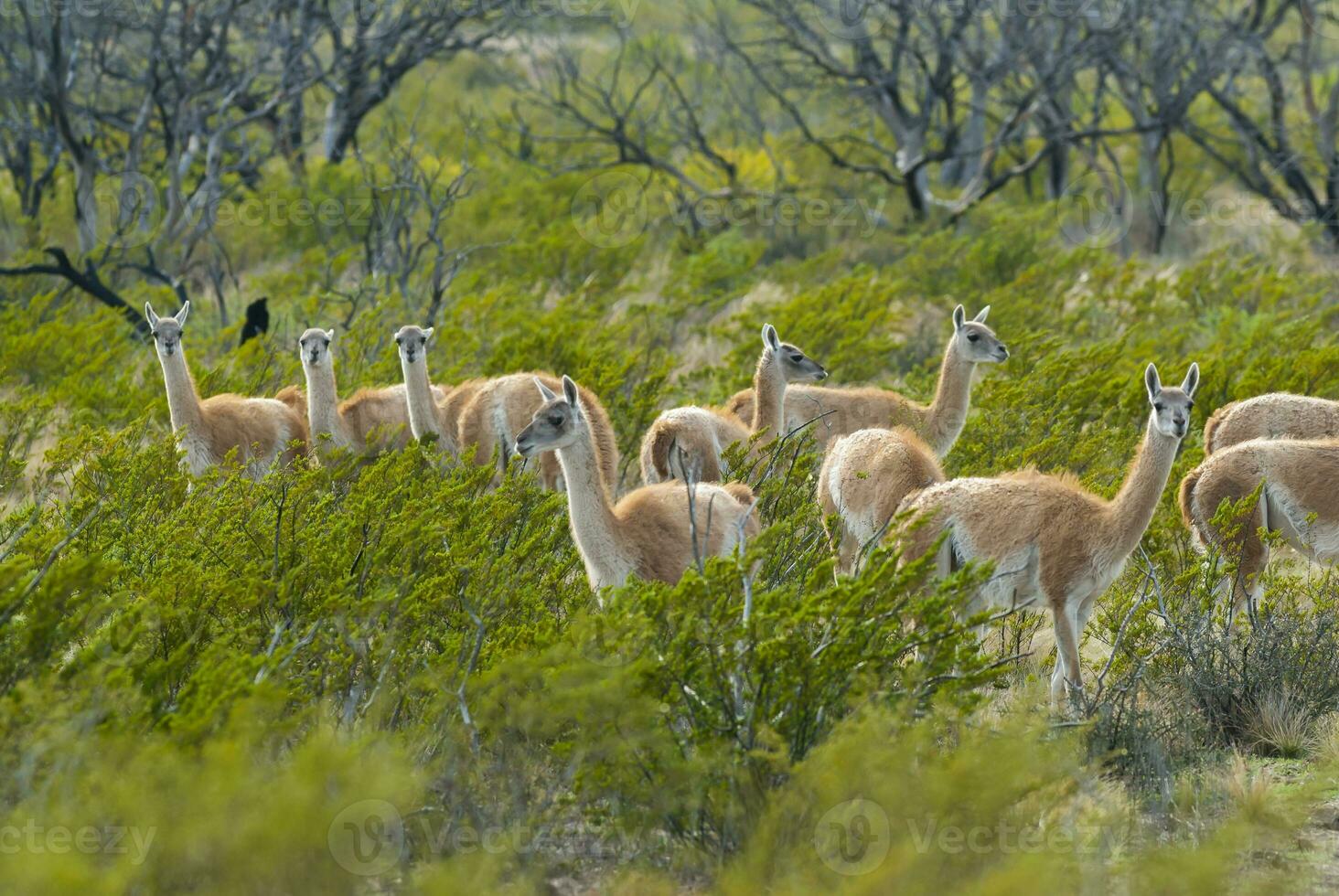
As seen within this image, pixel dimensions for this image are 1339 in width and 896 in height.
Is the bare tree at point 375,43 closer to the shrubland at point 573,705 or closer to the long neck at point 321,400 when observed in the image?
the long neck at point 321,400

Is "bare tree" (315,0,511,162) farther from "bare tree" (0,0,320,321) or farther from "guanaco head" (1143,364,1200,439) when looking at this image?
"guanaco head" (1143,364,1200,439)

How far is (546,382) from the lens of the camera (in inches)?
346

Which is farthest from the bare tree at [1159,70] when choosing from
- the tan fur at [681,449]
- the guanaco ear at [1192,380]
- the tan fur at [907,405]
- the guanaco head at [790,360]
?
the guanaco ear at [1192,380]

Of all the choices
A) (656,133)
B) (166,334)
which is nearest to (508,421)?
(166,334)

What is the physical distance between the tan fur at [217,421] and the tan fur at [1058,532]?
399 cm

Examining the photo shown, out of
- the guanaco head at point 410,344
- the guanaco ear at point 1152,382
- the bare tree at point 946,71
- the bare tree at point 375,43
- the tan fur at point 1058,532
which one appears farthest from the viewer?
the bare tree at point 375,43

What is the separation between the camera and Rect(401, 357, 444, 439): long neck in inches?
342

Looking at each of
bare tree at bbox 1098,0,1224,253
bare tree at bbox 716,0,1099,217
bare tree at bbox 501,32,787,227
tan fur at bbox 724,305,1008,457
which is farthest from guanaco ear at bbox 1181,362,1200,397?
bare tree at bbox 501,32,787,227

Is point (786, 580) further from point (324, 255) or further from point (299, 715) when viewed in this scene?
point (324, 255)

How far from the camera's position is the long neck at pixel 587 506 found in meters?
6.00

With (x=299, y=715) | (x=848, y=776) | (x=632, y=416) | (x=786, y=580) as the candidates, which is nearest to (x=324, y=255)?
(x=632, y=416)

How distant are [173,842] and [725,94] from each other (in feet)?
83.2

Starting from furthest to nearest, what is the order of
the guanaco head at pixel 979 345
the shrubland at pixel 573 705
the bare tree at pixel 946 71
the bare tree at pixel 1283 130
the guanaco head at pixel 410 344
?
1. the bare tree at pixel 946 71
2. the bare tree at pixel 1283 130
3. the guanaco head at pixel 979 345
4. the guanaco head at pixel 410 344
5. the shrubland at pixel 573 705

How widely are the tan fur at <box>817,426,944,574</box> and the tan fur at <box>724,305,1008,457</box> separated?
2226mm
